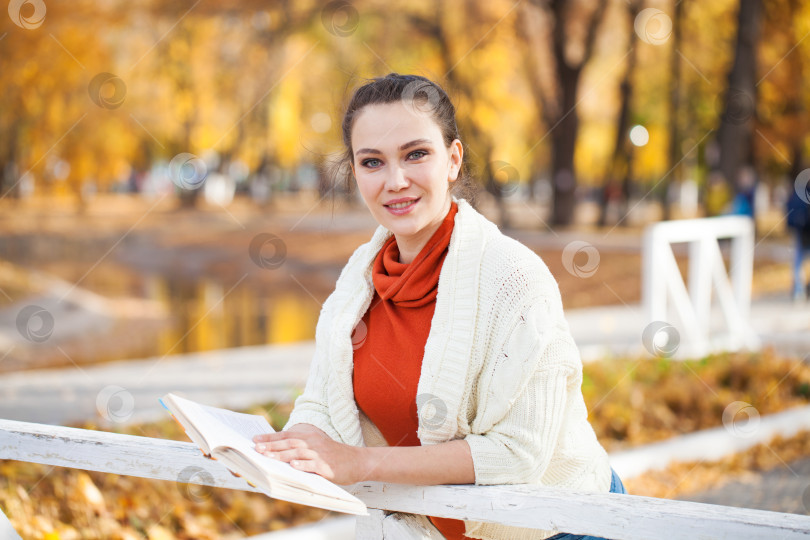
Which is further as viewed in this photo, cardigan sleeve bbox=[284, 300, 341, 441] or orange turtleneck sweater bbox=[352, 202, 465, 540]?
cardigan sleeve bbox=[284, 300, 341, 441]

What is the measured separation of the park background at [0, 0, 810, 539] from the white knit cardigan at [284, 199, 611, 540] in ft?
2.15

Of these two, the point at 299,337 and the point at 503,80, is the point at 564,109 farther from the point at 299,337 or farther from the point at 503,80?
the point at 299,337

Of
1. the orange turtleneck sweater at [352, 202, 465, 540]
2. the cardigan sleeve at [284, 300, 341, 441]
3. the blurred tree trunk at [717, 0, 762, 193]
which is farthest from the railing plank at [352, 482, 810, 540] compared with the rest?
the blurred tree trunk at [717, 0, 762, 193]

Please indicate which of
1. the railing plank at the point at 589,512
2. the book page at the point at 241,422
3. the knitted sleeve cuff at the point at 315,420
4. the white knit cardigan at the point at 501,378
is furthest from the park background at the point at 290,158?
the railing plank at the point at 589,512

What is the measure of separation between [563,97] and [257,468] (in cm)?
1961

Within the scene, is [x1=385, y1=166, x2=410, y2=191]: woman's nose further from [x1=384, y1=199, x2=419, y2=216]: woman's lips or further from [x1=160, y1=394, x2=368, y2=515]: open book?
[x1=160, y1=394, x2=368, y2=515]: open book

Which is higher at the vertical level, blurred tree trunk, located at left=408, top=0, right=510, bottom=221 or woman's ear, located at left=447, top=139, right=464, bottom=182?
blurred tree trunk, located at left=408, top=0, right=510, bottom=221

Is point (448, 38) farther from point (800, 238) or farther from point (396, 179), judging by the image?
point (396, 179)

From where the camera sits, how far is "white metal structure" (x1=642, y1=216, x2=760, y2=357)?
8.12 m

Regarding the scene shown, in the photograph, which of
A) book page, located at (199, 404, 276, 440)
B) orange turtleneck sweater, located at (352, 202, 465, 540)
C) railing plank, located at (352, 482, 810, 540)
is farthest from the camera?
orange turtleneck sweater, located at (352, 202, 465, 540)

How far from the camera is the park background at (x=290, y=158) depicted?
19.9ft

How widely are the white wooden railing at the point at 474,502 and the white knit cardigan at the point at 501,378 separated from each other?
101 millimetres

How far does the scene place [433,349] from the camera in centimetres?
203

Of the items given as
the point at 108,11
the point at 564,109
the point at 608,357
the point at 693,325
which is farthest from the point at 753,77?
the point at 108,11
